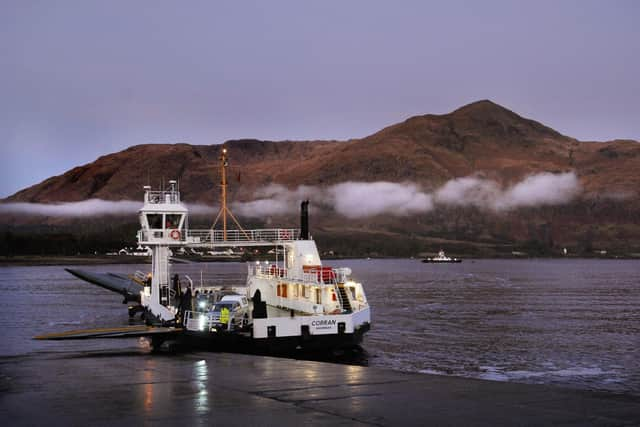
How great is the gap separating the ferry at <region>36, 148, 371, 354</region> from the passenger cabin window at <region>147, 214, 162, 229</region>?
64mm

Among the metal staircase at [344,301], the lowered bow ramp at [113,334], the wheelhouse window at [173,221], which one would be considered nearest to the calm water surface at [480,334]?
the lowered bow ramp at [113,334]

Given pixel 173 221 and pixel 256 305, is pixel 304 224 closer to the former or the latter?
pixel 173 221

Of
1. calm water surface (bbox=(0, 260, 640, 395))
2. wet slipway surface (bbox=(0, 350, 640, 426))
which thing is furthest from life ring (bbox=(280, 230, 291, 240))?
wet slipway surface (bbox=(0, 350, 640, 426))

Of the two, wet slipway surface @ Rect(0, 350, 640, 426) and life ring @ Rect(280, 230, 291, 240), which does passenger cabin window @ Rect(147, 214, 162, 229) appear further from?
wet slipway surface @ Rect(0, 350, 640, 426)

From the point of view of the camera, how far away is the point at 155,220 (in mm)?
43594

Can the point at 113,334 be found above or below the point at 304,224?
below

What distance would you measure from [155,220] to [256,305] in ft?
39.0

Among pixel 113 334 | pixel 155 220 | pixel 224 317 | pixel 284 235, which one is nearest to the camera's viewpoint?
pixel 113 334

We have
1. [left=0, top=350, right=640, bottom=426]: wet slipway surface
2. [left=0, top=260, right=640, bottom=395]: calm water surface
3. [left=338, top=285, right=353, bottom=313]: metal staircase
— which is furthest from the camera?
[left=338, top=285, right=353, bottom=313]: metal staircase

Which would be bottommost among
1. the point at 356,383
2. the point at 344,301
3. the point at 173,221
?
the point at 356,383

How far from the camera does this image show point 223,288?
170ft

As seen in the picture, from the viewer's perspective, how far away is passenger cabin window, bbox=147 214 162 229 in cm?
4331

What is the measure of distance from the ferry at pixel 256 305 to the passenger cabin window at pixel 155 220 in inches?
2.5

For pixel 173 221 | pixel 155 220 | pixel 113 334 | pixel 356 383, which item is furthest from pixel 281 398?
pixel 155 220
